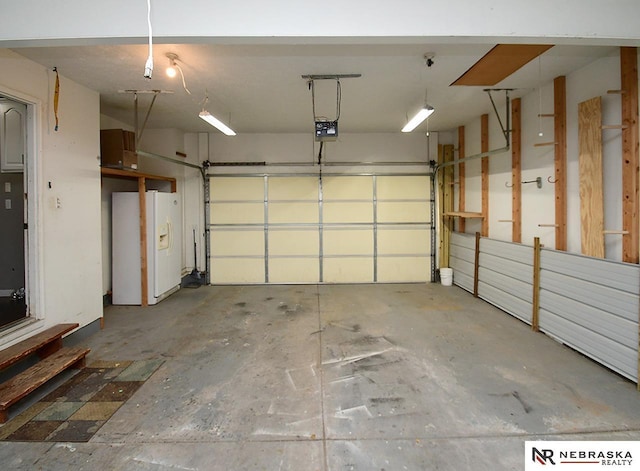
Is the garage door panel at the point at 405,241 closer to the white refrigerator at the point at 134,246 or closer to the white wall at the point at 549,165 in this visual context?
the white wall at the point at 549,165

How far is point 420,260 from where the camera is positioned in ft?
21.9

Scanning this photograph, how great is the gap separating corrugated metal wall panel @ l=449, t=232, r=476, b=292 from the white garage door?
496 mm

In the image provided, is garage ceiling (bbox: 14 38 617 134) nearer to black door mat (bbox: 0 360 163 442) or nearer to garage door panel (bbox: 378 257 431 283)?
garage door panel (bbox: 378 257 431 283)

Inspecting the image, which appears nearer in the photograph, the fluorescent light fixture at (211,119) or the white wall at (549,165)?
the white wall at (549,165)

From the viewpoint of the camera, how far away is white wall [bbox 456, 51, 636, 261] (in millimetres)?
3092

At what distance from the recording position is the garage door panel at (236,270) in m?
6.64

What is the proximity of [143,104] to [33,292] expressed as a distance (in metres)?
2.94

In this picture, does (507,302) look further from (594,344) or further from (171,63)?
(171,63)

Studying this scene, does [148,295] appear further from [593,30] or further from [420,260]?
[593,30]

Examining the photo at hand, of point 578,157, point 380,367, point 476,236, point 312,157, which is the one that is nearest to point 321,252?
point 312,157

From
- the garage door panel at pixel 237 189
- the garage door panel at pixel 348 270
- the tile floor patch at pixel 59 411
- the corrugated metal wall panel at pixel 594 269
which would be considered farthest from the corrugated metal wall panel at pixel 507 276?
the tile floor patch at pixel 59 411

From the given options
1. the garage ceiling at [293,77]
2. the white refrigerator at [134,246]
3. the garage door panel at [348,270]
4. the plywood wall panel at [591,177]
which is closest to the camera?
the garage ceiling at [293,77]

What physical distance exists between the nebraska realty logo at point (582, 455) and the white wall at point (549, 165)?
1.85 metres

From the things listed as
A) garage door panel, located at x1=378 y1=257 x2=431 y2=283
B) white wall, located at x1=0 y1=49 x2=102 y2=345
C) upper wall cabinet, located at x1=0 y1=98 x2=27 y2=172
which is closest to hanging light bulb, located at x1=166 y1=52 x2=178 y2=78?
white wall, located at x1=0 y1=49 x2=102 y2=345
